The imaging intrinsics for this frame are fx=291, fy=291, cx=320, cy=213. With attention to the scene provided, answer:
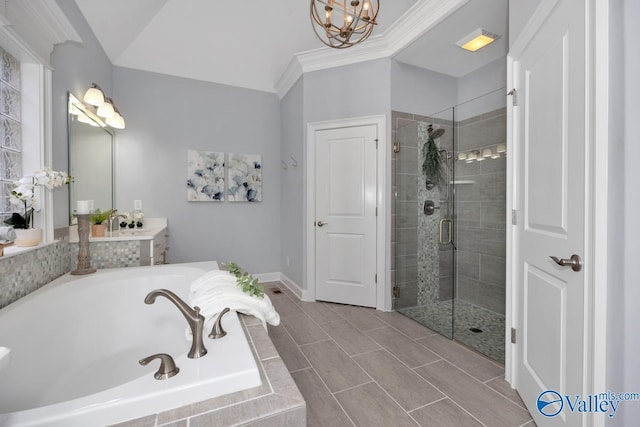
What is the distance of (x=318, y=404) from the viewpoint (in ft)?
5.24

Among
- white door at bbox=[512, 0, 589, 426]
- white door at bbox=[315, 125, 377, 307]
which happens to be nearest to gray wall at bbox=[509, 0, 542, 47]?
white door at bbox=[512, 0, 589, 426]

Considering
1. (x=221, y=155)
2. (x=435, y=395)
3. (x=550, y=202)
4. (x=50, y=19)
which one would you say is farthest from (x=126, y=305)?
(x=550, y=202)

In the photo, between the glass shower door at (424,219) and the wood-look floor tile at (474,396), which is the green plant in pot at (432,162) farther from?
the wood-look floor tile at (474,396)

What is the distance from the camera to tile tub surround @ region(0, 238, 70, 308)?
142 centimetres

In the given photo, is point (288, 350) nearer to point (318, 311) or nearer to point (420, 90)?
point (318, 311)

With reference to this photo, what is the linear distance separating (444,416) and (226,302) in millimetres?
1252

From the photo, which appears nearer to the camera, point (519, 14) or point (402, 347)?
point (519, 14)

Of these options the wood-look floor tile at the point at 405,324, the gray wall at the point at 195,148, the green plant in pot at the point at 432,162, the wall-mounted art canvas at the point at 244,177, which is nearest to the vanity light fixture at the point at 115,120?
the gray wall at the point at 195,148

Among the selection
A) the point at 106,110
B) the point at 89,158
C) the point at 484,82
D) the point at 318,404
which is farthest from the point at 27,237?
the point at 484,82

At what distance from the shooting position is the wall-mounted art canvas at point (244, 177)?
3777 millimetres

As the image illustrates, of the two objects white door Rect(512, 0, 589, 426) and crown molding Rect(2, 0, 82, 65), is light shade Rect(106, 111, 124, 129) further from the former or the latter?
white door Rect(512, 0, 589, 426)

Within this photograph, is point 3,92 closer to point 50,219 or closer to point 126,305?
point 50,219

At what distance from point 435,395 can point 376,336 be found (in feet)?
2.56

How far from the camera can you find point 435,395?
5.45 ft
